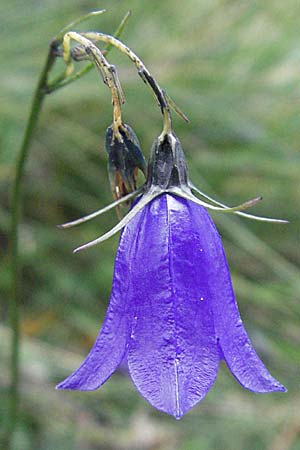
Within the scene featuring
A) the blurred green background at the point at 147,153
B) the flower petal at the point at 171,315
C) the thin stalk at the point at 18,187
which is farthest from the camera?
the blurred green background at the point at 147,153

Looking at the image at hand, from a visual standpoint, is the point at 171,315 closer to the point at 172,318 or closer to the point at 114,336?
the point at 172,318

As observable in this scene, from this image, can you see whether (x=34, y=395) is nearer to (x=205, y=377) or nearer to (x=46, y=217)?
(x=46, y=217)

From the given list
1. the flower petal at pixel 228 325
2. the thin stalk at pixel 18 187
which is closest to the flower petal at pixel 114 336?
the flower petal at pixel 228 325

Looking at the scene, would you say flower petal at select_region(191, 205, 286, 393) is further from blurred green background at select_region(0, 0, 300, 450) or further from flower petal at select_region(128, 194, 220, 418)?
blurred green background at select_region(0, 0, 300, 450)

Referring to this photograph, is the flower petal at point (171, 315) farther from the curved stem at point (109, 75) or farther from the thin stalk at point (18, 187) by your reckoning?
the thin stalk at point (18, 187)

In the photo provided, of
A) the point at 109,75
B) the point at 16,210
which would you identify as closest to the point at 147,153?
the point at 16,210
